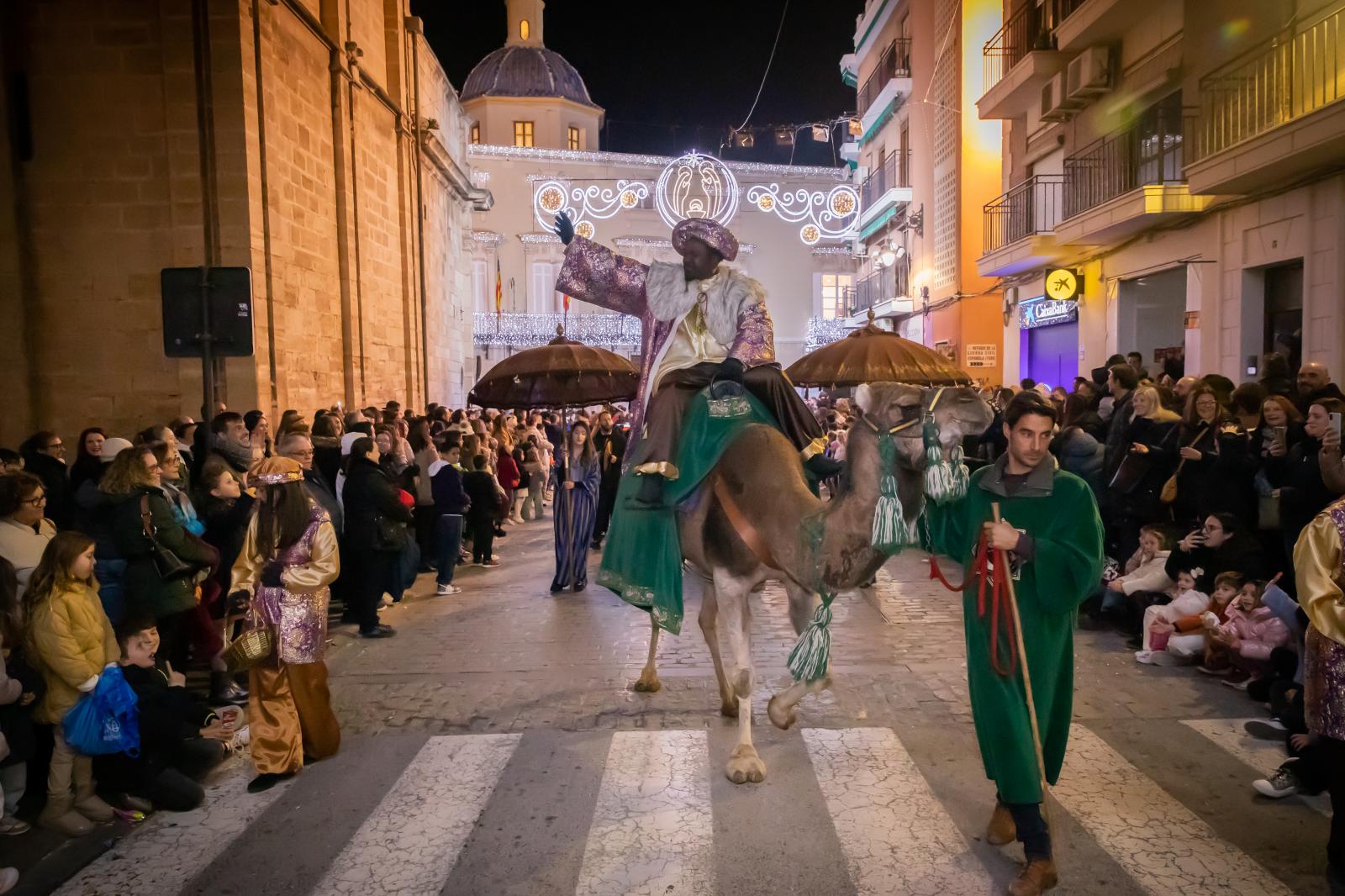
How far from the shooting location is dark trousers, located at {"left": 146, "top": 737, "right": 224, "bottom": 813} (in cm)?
509

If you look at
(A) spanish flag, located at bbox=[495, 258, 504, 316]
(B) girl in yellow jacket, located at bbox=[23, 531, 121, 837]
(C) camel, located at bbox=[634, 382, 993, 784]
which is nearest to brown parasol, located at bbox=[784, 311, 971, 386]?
(C) camel, located at bbox=[634, 382, 993, 784]

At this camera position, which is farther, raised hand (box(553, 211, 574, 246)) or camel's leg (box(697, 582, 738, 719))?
raised hand (box(553, 211, 574, 246))

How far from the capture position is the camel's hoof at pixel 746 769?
5.24 m

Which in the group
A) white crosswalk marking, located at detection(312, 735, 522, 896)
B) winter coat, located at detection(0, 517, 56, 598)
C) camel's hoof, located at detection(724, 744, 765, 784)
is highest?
winter coat, located at detection(0, 517, 56, 598)

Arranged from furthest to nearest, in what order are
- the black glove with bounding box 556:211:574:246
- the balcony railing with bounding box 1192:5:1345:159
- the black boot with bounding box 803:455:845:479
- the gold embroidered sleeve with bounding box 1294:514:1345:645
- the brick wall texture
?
the brick wall texture
the balcony railing with bounding box 1192:5:1345:159
the black glove with bounding box 556:211:574:246
the black boot with bounding box 803:455:845:479
the gold embroidered sleeve with bounding box 1294:514:1345:645

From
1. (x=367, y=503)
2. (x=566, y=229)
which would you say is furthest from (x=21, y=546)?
(x=566, y=229)

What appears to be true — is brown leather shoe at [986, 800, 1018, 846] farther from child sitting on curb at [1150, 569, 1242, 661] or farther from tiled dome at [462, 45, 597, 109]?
tiled dome at [462, 45, 597, 109]

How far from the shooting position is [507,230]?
146ft

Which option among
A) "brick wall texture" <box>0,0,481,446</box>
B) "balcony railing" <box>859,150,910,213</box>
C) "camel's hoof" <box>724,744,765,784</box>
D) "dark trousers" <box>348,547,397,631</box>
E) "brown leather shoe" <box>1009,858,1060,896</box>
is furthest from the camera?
"balcony railing" <box>859,150,910,213</box>

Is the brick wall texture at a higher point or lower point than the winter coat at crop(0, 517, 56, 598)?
higher

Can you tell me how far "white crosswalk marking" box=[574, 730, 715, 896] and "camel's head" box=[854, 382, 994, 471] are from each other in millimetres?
2133

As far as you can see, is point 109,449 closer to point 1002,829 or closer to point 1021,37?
point 1002,829

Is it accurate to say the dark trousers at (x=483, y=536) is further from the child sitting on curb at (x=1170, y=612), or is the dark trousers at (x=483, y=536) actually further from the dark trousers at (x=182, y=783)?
the child sitting on curb at (x=1170, y=612)

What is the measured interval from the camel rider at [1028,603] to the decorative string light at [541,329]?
127 ft
